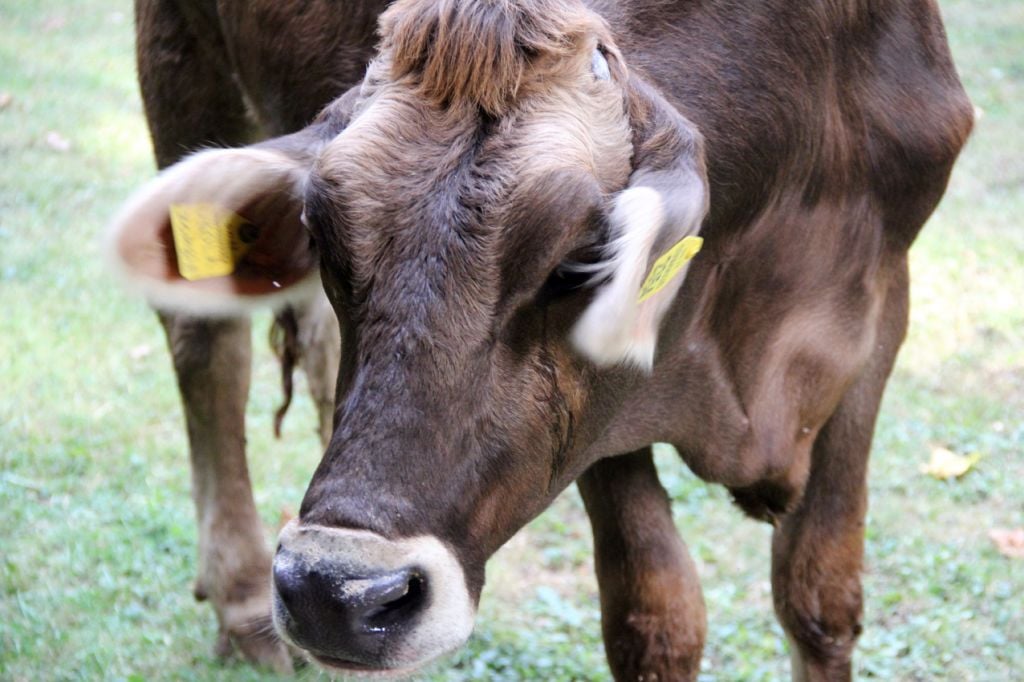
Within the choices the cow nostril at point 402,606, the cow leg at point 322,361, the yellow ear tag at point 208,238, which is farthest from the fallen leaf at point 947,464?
the cow nostril at point 402,606

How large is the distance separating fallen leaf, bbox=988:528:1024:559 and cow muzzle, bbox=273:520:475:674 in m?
3.23

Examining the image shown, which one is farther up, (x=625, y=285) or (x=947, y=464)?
(x=625, y=285)

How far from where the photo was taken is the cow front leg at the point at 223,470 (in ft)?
15.4

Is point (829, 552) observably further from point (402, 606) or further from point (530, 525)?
point (402, 606)

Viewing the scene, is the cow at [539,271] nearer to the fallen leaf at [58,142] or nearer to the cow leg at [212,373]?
the cow leg at [212,373]

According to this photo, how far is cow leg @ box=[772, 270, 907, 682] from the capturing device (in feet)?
13.4

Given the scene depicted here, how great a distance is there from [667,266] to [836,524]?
1.70 m

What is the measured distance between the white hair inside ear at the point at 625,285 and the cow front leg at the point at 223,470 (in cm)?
237

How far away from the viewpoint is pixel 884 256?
3.88 m

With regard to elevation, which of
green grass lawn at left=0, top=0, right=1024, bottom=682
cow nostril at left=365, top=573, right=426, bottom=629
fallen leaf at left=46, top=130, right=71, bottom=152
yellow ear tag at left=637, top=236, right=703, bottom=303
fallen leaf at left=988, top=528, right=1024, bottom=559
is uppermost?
yellow ear tag at left=637, top=236, right=703, bottom=303

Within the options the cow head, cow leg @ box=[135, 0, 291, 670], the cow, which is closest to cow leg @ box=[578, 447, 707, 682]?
the cow

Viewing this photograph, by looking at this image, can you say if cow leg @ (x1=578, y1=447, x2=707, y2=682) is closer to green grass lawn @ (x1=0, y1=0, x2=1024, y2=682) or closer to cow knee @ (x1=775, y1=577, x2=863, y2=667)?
cow knee @ (x1=775, y1=577, x2=863, y2=667)

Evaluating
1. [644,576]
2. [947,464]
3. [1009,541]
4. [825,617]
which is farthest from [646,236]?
[947,464]

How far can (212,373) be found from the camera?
4855 millimetres
